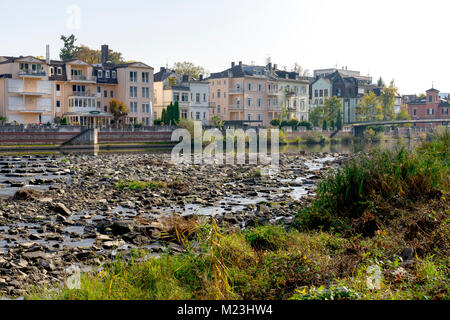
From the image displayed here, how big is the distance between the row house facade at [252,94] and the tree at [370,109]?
40.8ft

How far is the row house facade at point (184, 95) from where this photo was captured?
7725cm

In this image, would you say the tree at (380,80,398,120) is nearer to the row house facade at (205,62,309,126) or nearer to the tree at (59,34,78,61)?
the row house facade at (205,62,309,126)

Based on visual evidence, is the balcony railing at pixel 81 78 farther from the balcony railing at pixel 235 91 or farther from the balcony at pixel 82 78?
the balcony railing at pixel 235 91

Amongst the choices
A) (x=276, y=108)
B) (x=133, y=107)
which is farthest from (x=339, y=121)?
(x=133, y=107)

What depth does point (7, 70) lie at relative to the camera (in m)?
64.4

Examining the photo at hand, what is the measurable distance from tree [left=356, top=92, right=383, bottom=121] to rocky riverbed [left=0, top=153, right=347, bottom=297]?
66.2 m

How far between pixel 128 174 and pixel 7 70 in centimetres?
4300

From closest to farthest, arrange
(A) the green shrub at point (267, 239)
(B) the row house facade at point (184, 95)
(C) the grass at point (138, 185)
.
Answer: (A) the green shrub at point (267, 239)
(C) the grass at point (138, 185)
(B) the row house facade at point (184, 95)

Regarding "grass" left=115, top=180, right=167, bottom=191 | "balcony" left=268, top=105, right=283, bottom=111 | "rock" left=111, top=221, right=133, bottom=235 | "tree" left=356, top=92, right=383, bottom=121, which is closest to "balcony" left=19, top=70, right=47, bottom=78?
"balcony" left=268, top=105, right=283, bottom=111

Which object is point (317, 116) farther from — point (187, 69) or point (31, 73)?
point (31, 73)

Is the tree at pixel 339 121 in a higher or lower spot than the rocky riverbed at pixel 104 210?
higher

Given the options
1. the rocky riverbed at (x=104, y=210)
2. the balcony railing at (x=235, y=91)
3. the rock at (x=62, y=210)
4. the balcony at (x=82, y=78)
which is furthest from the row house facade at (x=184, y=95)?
the rock at (x=62, y=210)

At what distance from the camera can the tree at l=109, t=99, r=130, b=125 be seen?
66.7m
